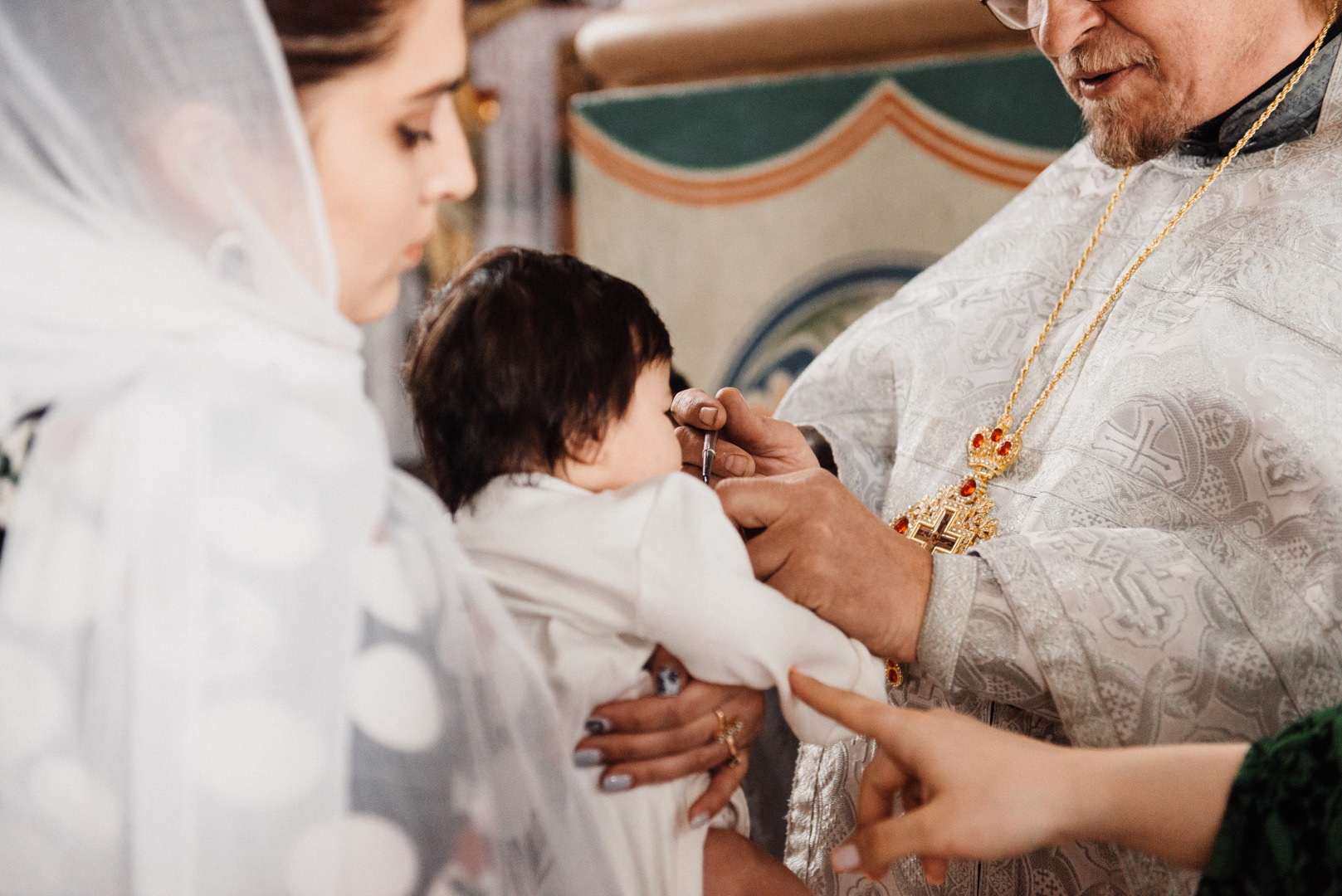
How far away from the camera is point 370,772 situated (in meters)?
0.73

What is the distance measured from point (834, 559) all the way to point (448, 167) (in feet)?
1.72

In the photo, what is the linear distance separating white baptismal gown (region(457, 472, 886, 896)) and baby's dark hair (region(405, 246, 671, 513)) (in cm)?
4

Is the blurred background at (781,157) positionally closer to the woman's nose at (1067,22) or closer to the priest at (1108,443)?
the priest at (1108,443)

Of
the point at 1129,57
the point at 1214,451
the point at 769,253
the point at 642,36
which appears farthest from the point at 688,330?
the point at 1214,451

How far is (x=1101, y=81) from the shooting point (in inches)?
Answer: 54.3

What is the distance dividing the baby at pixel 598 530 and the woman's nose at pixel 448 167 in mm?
164

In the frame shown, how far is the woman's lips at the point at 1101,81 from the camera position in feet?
4.45

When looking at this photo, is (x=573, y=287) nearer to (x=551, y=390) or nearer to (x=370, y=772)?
(x=551, y=390)

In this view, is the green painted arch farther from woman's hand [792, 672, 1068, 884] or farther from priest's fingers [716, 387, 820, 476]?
woman's hand [792, 672, 1068, 884]

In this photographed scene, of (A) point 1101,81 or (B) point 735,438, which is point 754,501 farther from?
(A) point 1101,81

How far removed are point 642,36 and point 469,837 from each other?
2.67 metres

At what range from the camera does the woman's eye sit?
79cm

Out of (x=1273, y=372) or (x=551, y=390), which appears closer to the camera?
(x=551, y=390)

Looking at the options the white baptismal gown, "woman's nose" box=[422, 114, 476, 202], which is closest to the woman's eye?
"woman's nose" box=[422, 114, 476, 202]
